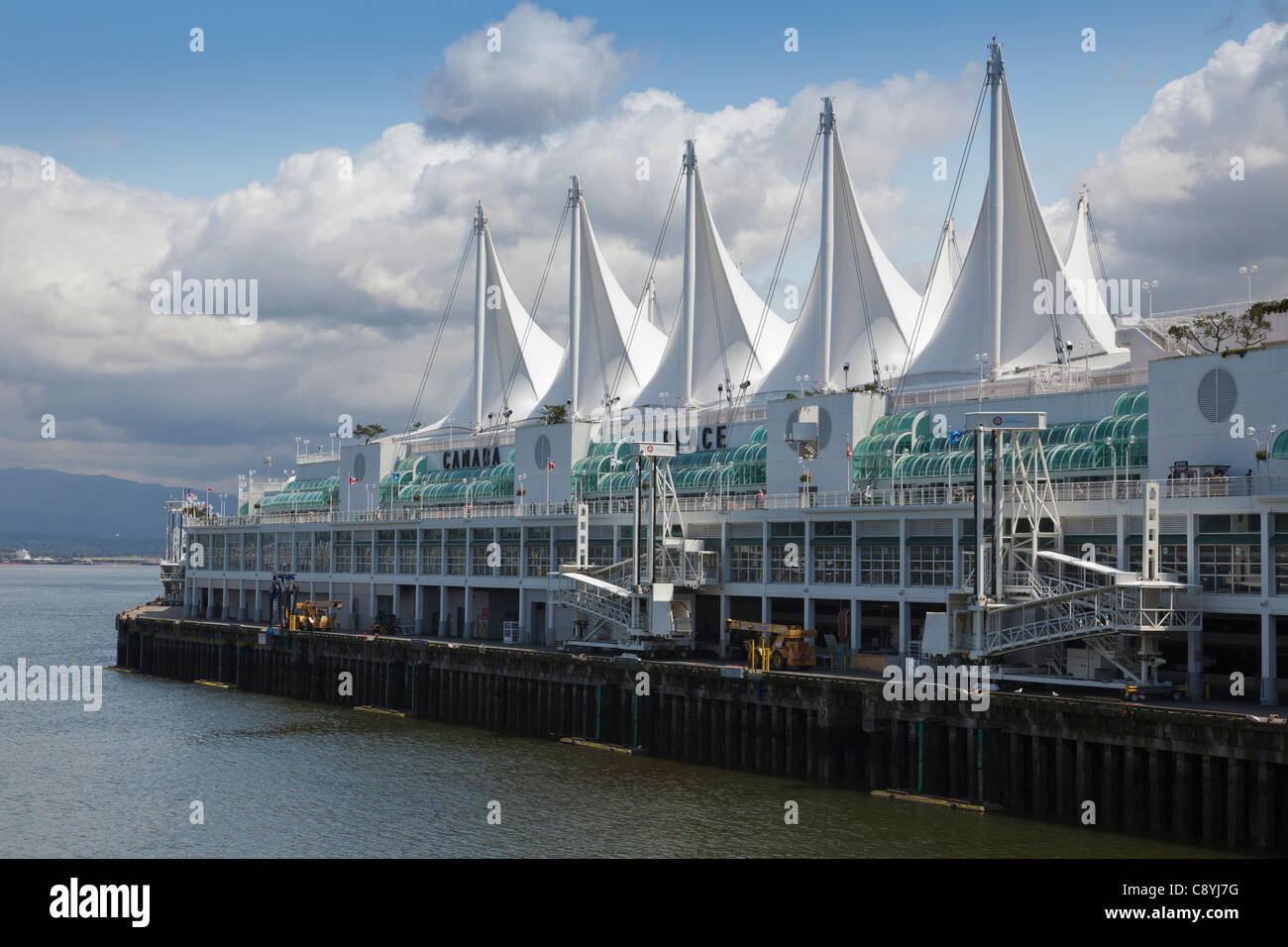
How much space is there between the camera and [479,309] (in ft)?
341

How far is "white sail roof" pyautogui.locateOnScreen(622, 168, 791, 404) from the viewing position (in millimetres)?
91125

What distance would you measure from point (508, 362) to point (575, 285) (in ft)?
59.9

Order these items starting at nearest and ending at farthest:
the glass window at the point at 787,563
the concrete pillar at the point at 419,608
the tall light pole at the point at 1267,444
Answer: the tall light pole at the point at 1267,444 < the glass window at the point at 787,563 < the concrete pillar at the point at 419,608

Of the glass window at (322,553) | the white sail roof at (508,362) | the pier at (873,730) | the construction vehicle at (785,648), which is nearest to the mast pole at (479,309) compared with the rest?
the white sail roof at (508,362)

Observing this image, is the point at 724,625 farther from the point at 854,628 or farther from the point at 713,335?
the point at 713,335

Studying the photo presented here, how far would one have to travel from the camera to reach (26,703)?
2623 inches

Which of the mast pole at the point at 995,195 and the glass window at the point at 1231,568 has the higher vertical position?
the mast pole at the point at 995,195

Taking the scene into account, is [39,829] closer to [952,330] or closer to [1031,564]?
[1031,564]

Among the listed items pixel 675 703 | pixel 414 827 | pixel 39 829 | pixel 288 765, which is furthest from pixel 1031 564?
pixel 39 829

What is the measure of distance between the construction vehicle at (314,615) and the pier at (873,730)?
8.73 meters

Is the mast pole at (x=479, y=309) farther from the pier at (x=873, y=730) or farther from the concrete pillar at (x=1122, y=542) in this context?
the concrete pillar at (x=1122, y=542)

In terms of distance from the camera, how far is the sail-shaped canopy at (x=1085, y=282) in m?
71.7

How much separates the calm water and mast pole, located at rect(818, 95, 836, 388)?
96.3 feet
